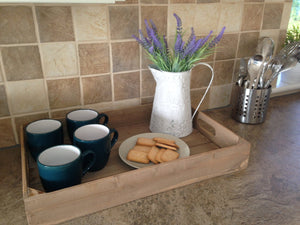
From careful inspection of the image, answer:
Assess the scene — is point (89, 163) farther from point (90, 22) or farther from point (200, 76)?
point (200, 76)

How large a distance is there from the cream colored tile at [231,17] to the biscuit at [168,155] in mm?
531

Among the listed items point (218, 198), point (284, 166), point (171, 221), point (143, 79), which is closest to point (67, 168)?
point (171, 221)

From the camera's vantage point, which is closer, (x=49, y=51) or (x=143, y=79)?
(x=49, y=51)

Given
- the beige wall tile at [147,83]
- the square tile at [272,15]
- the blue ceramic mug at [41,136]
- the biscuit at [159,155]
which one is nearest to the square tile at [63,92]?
the blue ceramic mug at [41,136]

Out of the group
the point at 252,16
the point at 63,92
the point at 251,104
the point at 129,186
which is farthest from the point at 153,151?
the point at 252,16

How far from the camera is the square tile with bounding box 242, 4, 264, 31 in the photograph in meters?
1.03

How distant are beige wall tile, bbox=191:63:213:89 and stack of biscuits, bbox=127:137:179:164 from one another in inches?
13.9

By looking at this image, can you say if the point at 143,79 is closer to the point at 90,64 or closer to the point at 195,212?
the point at 90,64

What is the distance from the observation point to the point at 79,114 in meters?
0.83

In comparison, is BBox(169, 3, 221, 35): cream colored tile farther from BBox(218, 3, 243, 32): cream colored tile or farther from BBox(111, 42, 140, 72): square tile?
BBox(111, 42, 140, 72): square tile

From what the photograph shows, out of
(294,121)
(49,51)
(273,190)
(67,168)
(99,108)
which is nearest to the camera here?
(67,168)

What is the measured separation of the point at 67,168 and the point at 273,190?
50 cm

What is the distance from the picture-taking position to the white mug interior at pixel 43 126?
2.48 feet

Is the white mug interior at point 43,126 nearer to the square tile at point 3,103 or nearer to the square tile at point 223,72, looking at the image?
the square tile at point 3,103
